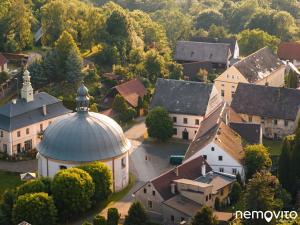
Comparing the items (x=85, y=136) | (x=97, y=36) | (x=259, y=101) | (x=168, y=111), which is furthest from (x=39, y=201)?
(x=97, y=36)

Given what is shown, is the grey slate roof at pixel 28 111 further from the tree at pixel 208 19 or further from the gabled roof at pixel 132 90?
the tree at pixel 208 19

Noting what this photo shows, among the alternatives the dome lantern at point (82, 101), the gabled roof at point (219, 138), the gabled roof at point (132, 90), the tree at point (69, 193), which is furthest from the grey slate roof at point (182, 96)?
the tree at point (69, 193)

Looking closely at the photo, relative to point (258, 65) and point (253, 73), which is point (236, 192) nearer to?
point (253, 73)

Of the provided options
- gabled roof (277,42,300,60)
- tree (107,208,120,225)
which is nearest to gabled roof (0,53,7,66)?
gabled roof (277,42,300,60)

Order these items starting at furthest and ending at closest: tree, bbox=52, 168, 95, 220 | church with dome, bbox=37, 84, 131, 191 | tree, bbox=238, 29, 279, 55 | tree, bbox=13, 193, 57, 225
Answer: tree, bbox=238, 29, 279, 55 < church with dome, bbox=37, 84, 131, 191 < tree, bbox=52, 168, 95, 220 < tree, bbox=13, 193, 57, 225

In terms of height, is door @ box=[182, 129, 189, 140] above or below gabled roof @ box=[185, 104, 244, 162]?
below

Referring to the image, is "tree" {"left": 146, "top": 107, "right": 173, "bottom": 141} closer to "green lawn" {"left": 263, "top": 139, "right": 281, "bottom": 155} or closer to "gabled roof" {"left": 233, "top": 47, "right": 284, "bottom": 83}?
"green lawn" {"left": 263, "top": 139, "right": 281, "bottom": 155}

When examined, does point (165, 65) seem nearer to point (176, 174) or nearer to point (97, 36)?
point (97, 36)
